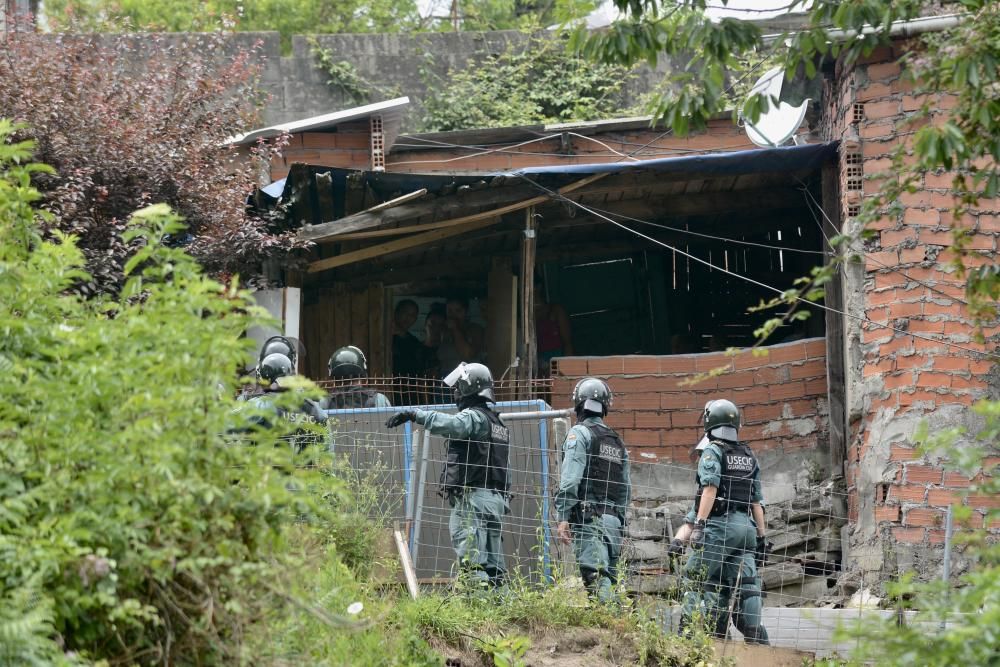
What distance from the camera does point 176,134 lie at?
10219 mm

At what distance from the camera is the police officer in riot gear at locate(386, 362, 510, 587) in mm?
7625

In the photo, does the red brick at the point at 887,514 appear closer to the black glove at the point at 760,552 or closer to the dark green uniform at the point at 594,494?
the black glove at the point at 760,552

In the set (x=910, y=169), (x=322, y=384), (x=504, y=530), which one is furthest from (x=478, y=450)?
(x=910, y=169)

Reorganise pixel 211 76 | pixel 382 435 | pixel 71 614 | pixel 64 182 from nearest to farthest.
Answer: pixel 71 614, pixel 382 435, pixel 64 182, pixel 211 76

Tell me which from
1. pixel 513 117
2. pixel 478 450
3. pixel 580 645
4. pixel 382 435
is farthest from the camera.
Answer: pixel 513 117

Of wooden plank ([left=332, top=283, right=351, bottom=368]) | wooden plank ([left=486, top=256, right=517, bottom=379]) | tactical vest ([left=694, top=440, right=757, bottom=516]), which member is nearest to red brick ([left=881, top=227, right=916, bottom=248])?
tactical vest ([left=694, top=440, right=757, bottom=516])

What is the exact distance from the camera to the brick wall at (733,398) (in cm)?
1110

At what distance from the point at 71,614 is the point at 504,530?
465 cm

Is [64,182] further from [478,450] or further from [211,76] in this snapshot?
[478,450]

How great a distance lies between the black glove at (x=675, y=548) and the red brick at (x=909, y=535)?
1.86 metres

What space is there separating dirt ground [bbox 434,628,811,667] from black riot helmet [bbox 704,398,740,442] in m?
1.59

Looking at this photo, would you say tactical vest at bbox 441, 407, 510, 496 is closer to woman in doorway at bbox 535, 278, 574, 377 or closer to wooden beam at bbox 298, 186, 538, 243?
wooden beam at bbox 298, 186, 538, 243

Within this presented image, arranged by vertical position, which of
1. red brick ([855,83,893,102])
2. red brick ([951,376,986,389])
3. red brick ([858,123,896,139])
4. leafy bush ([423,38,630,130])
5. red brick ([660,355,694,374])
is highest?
leafy bush ([423,38,630,130])

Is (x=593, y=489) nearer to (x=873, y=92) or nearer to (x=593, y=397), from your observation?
(x=593, y=397)
